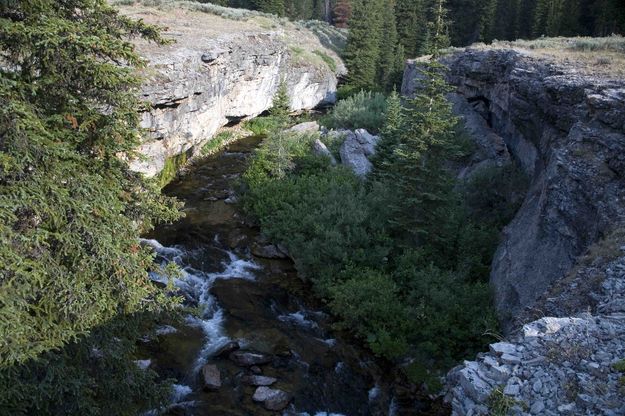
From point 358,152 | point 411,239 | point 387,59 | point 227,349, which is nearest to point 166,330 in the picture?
point 227,349

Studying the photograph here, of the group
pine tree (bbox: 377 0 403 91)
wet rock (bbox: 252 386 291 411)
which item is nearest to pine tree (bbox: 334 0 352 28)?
pine tree (bbox: 377 0 403 91)

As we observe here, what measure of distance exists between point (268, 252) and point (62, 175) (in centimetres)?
1348

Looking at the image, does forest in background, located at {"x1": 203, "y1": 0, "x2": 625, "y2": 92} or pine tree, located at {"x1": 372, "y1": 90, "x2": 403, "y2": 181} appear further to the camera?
forest in background, located at {"x1": 203, "y1": 0, "x2": 625, "y2": 92}

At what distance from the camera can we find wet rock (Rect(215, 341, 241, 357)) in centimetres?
1434

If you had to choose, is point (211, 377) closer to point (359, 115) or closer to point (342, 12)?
point (359, 115)

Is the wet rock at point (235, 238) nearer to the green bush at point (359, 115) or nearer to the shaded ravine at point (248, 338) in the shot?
the shaded ravine at point (248, 338)

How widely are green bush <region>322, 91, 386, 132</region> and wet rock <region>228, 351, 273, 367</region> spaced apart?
24.3 metres

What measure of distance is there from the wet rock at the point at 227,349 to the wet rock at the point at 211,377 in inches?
24.5

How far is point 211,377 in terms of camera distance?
521 inches

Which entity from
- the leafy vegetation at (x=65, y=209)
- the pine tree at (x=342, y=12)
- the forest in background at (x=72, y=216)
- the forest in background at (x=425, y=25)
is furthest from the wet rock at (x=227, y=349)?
the pine tree at (x=342, y=12)

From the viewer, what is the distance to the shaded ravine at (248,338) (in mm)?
13062

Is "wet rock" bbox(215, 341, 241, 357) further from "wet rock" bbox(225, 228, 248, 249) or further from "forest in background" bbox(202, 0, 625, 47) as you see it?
"forest in background" bbox(202, 0, 625, 47)

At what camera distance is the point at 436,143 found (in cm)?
1711

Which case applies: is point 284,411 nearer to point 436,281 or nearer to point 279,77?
point 436,281
